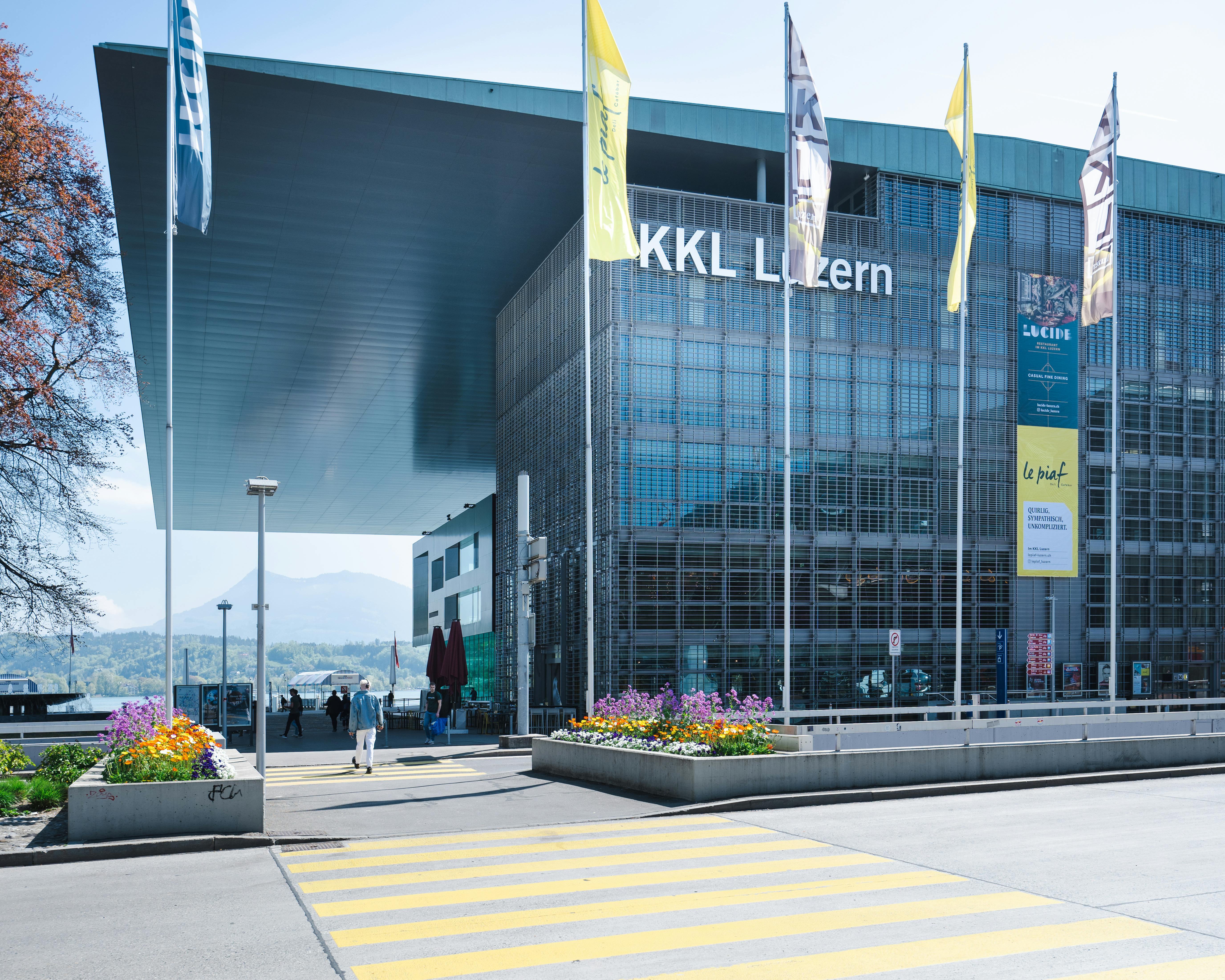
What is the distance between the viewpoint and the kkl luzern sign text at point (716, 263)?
3438 centimetres

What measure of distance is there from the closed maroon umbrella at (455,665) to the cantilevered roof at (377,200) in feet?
43.1

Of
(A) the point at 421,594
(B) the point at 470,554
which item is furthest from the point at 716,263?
(A) the point at 421,594

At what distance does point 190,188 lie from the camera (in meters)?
18.5

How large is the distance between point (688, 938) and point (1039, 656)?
1273 inches

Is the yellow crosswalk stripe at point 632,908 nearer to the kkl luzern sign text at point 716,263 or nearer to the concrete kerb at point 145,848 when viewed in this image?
the concrete kerb at point 145,848

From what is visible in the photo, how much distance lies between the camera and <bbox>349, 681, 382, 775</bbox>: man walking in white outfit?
22.9 metres

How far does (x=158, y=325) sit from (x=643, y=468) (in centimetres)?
2305

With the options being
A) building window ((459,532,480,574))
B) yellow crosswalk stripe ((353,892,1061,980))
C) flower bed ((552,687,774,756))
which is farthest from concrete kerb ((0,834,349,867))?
building window ((459,532,480,574))

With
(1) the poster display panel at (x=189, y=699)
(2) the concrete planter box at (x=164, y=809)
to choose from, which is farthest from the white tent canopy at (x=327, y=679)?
(2) the concrete planter box at (x=164, y=809)

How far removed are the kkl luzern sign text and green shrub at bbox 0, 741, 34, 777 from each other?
849 inches

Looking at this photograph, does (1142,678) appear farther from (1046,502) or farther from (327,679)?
(327,679)

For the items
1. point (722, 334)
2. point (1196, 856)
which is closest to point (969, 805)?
point (1196, 856)

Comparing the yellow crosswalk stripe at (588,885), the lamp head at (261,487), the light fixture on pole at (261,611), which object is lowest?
the yellow crosswalk stripe at (588,885)

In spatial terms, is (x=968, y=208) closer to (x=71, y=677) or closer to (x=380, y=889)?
(x=380, y=889)
